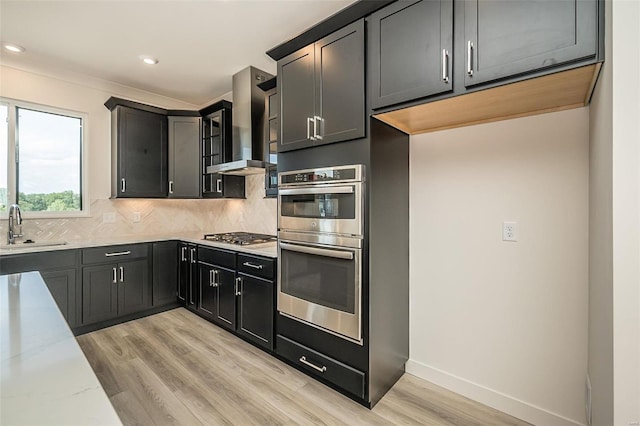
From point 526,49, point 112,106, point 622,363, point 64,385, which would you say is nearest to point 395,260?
point 622,363

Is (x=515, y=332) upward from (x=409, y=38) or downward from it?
downward

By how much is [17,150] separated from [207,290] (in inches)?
97.0

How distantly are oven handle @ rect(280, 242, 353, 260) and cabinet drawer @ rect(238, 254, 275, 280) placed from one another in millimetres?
269

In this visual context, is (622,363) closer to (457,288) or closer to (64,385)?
(457,288)

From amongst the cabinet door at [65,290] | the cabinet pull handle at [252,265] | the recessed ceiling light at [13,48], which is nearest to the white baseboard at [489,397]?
the cabinet pull handle at [252,265]

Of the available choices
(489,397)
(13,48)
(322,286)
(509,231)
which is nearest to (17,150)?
(13,48)

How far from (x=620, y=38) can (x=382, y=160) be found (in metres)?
1.18

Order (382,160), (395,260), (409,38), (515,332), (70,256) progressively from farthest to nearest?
(70,256), (395,260), (382,160), (515,332), (409,38)

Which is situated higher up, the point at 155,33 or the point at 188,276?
the point at 155,33

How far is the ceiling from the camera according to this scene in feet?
7.16

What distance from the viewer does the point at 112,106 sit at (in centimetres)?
352

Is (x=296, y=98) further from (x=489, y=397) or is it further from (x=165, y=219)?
(x=165, y=219)

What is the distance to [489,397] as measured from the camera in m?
1.95

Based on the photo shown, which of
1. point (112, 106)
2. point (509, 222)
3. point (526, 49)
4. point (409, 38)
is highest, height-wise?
point (112, 106)
